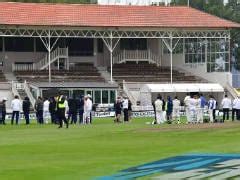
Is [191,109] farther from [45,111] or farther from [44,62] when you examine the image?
[44,62]

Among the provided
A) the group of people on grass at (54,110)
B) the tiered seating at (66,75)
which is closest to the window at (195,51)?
the tiered seating at (66,75)

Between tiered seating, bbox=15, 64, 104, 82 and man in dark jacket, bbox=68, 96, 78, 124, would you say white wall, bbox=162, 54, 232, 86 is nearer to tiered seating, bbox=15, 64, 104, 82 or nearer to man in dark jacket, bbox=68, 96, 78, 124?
tiered seating, bbox=15, 64, 104, 82

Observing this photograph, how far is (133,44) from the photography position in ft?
258

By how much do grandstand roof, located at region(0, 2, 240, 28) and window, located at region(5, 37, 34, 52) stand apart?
3.24m

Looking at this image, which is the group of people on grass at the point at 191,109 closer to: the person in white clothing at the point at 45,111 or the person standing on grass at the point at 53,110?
the person standing on grass at the point at 53,110

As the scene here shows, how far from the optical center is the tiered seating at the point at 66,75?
68.8 m

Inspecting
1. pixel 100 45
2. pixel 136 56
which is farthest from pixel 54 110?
pixel 136 56

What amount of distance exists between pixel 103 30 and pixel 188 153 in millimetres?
48955

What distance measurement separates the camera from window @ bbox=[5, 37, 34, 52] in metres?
73.8

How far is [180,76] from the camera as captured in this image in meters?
74.7

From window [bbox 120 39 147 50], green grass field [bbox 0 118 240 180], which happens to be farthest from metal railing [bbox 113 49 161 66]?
green grass field [bbox 0 118 240 180]


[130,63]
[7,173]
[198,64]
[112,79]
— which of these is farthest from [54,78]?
[7,173]

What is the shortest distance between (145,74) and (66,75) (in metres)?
7.65

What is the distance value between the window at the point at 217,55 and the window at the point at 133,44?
6.32 meters
